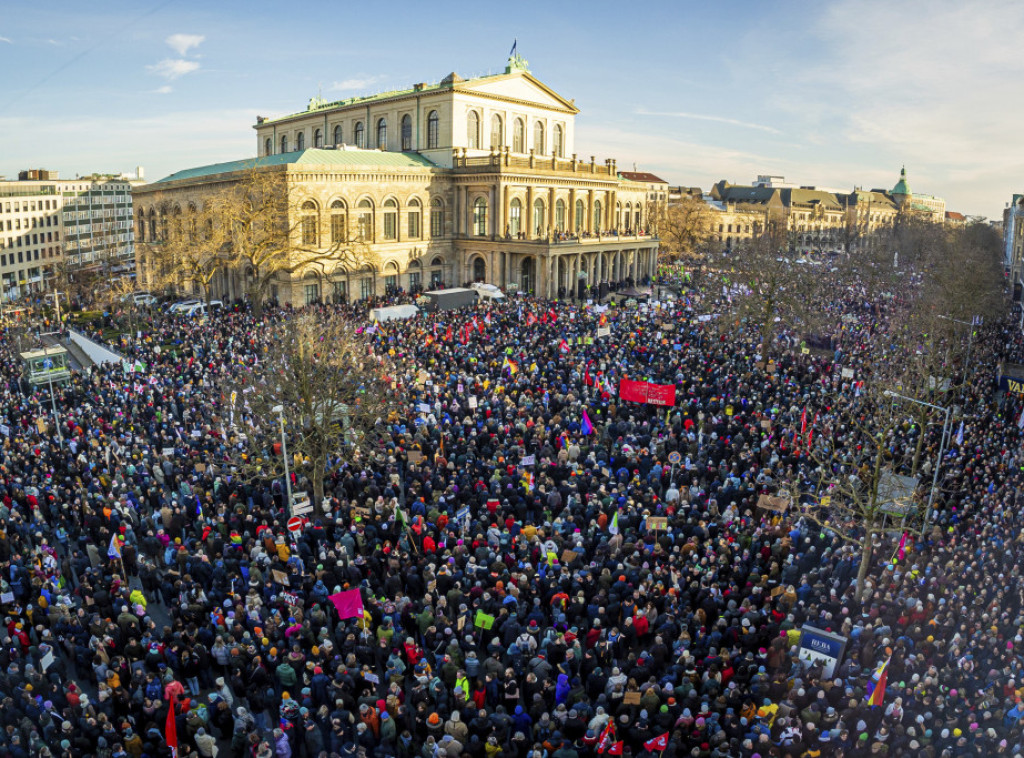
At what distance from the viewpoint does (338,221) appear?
52.0 m

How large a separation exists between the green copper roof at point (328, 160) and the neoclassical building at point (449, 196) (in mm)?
168

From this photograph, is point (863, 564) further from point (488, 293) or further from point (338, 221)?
point (338, 221)

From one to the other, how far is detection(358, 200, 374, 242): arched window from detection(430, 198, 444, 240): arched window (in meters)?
6.41

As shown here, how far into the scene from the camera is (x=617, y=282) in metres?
66.3

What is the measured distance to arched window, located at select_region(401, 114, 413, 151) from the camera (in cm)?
6356

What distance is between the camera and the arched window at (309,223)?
49250 mm

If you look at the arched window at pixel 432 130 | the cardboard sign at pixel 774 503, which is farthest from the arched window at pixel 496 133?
the cardboard sign at pixel 774 503

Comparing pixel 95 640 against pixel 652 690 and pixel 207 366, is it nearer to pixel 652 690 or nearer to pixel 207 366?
pixel 652 690

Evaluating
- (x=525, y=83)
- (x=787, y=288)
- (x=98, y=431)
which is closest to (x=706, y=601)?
(x=98, y=431)

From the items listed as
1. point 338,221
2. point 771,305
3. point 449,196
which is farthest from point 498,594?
point 449,196

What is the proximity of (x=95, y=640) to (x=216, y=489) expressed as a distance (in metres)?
7.06

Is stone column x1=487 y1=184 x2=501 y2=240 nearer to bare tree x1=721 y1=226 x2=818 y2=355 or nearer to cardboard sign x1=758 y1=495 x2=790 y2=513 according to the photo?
bare tree x1=721 y1=226 x2=818 y2=355

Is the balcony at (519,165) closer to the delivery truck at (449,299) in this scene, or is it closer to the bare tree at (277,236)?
the bare tree at (277,236)

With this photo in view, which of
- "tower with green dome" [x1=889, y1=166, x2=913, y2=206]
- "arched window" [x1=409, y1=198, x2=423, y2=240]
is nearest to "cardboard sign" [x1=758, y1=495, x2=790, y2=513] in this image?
"arched window" [x1=409, y1=198, x2=423, y2=240]
